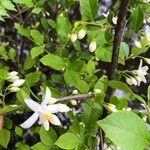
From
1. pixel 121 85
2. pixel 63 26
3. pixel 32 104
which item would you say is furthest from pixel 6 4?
pixel 121 85

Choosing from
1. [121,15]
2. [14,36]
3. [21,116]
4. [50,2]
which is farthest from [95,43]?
[14,36]

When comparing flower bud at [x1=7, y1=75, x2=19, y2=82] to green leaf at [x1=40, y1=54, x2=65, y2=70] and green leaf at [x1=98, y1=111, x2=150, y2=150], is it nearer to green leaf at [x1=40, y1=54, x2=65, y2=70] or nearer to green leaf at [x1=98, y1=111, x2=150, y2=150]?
green leaf at [x1=40, y1=54, x2=65, y2=70]

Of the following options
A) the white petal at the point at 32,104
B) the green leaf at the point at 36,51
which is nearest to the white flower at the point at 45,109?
the white petal at the point at 32,104

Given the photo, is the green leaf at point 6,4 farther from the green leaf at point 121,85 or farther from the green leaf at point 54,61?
the green leaf at point 121,85

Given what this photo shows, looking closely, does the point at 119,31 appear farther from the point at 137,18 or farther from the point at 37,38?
the point at 37,38

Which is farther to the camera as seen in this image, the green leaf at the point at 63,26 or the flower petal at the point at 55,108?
the green leaf at the point at 63,26

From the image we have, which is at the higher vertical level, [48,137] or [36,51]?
[36,51]
